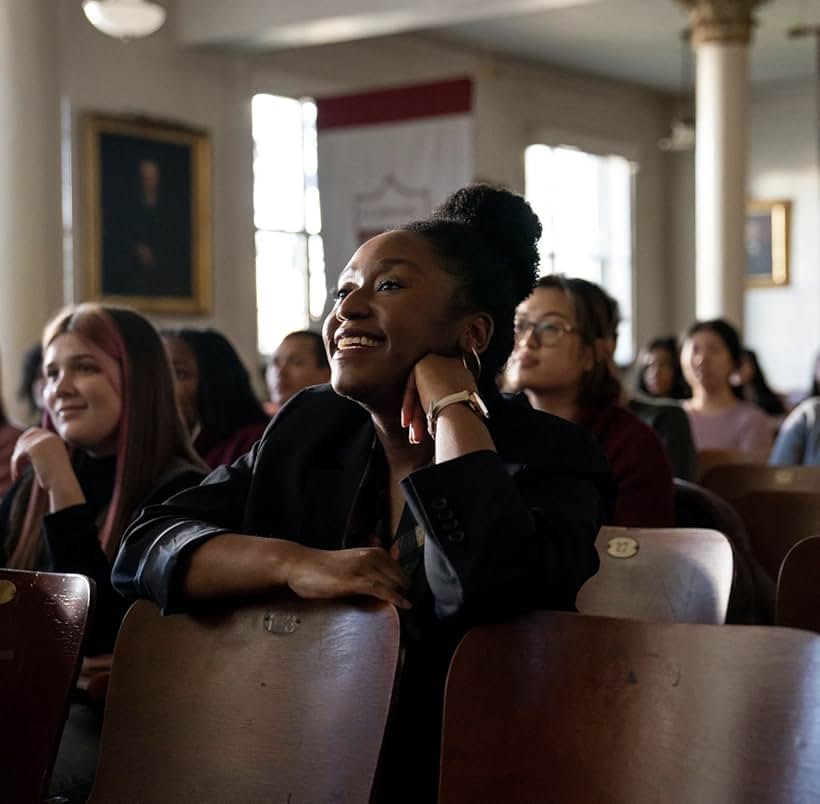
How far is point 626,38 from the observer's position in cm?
1379

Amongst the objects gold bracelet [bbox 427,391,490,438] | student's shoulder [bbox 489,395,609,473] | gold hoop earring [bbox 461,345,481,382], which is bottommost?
student's shoulder [bbox 489,395,609,473]

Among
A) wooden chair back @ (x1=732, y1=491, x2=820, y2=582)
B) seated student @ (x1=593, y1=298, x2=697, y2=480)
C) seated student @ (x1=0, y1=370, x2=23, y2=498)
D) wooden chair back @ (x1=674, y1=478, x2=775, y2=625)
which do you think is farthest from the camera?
seated student @ (x1=0, y1=370, x2=23, y2=498)

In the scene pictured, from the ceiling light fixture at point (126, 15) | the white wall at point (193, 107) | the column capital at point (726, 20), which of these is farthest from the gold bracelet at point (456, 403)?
the column capital at point (726, 20)

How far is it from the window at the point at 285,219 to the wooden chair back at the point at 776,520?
8.74 m

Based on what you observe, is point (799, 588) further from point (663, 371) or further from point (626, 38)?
point (626, 38)

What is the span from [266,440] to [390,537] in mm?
236

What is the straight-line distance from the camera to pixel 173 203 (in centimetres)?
1085

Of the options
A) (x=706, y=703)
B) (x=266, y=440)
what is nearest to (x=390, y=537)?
(x=266, y=440)

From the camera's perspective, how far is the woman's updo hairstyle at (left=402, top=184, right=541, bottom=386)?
2.11m

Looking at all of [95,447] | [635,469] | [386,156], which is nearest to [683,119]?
[386,156]

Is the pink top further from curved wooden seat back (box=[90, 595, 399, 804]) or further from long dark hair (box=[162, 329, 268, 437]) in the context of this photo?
curved wooden seat back (box=[90, 595, 399, 804])

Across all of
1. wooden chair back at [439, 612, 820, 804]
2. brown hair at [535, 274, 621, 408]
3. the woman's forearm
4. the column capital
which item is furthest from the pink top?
the column capital

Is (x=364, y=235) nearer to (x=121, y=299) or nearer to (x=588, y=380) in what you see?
(x=121, y=299)

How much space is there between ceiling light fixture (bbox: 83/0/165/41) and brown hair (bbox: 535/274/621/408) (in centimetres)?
415
